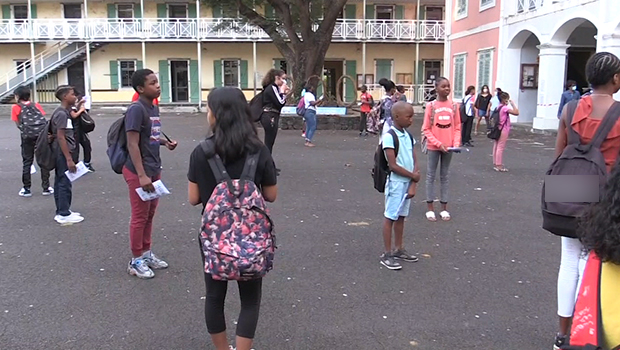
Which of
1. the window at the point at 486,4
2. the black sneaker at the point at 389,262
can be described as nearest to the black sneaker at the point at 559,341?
the black sneaker at the point at 389,262

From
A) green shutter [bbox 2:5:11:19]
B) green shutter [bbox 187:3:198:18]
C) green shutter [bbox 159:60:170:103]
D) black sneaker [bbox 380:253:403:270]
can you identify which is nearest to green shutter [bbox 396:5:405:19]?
green shutter [bbox 187:3:198:18]

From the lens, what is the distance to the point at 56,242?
5785 millimetres

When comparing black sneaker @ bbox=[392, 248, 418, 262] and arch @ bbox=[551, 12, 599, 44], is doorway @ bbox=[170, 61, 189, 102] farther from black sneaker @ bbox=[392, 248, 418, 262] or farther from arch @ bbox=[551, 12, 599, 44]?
black sneaker @ bbox=[392, 248, 418, 262]

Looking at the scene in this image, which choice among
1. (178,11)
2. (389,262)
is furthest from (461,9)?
(389,262)

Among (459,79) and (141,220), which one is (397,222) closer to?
(141,220)

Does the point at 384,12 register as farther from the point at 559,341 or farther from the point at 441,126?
the point at 559,341

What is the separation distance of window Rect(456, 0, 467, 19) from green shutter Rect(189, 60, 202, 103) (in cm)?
1458

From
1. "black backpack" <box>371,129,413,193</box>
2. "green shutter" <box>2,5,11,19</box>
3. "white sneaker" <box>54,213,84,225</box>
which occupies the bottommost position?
"white sneaker" <box>54,213,84,225</box>

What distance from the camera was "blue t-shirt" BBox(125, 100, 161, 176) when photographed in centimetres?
447

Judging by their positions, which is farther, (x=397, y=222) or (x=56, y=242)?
(x=56, y=242)

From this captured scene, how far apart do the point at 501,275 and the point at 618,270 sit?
3050mm

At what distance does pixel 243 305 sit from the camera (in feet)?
10.2

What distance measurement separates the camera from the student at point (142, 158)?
14.7 ft

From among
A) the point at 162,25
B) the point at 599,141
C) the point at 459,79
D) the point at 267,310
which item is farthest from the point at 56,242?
the point at 162,25
